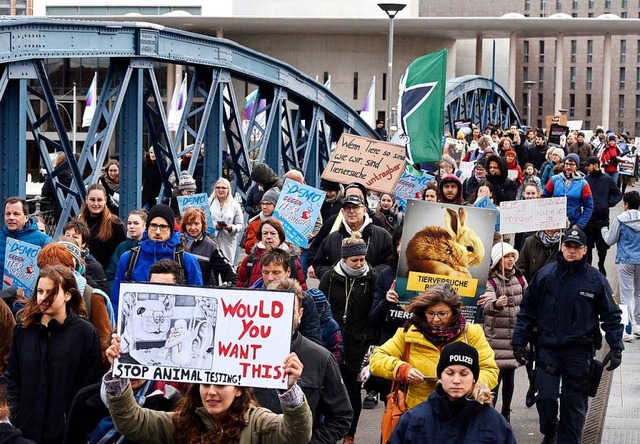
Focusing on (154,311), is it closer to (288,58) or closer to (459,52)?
(288,58)

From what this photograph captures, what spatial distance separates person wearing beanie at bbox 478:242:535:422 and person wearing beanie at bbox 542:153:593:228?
262 inches

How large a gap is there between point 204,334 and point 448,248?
4178mm

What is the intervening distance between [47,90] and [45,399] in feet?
20.9

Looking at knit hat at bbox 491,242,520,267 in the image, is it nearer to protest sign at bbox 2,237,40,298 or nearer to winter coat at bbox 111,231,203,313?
winter coat at bbox 111,231,203,313

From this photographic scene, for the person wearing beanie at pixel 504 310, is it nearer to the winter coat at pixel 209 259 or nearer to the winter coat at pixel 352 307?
the winter coat at pixel 352 307

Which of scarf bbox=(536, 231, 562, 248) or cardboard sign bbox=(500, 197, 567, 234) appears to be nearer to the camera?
cardboard sign bbox=(500, 197, 567, 234)

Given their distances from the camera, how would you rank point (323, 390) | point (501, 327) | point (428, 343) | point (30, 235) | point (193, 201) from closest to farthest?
point (323, 390) < point (428, 343) < point (30, 235) < point (501, 327) < point (193, 201)

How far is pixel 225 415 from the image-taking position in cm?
613

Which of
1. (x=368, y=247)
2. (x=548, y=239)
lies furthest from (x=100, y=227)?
(x=548, y=239)

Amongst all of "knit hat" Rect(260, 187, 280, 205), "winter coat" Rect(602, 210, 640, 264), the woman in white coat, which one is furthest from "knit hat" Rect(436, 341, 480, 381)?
"winter coat" Rect(602, 210, 640, 264)

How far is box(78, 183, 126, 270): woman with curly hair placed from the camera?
12.2 metres

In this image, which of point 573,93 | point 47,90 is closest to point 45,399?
point 47,90

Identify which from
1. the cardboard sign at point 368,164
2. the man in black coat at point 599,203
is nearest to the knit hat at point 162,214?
the cardboard sign at point 368,164

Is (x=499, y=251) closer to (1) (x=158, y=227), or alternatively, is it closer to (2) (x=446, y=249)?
(2) (x=446, y=249)
